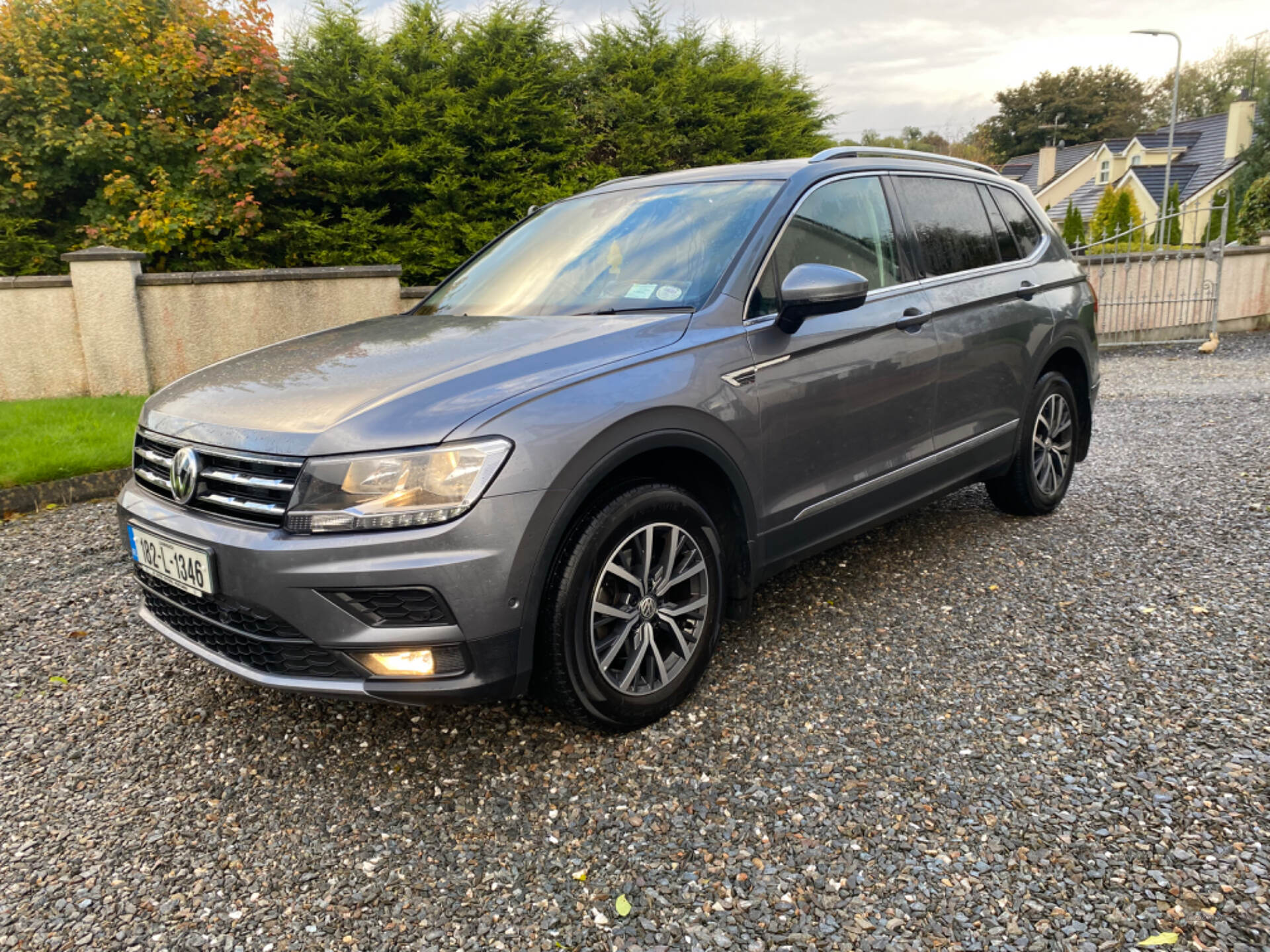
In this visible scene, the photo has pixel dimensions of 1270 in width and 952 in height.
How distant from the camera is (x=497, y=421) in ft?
7.97

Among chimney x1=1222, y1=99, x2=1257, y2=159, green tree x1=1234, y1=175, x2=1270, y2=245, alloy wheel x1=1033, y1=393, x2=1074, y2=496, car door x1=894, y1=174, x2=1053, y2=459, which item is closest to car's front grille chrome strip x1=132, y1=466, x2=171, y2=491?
car door x1=894, y1=174, x2=1053, y2=459

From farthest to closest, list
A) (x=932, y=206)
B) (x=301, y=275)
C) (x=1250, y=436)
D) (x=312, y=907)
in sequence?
(x=301, y=275) → (x=1250, y=436) → (x=932, y=206) → (x=312, y=907)

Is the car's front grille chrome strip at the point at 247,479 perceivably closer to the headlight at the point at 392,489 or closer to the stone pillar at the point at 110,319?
the headlight at the point at 392,489

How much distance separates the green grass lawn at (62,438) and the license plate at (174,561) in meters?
2.76

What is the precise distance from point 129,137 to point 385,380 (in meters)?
9.89

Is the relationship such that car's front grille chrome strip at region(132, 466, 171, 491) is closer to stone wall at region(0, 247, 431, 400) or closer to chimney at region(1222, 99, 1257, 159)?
stone wall at region(0, 247, 431, 400)

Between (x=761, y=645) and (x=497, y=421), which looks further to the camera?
(x=761, y=645)

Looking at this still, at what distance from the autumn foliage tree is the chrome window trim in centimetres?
857

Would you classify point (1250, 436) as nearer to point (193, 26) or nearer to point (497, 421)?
point (497, 421)

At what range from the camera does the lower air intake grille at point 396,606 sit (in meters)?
2.36

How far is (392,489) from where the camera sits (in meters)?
2.36

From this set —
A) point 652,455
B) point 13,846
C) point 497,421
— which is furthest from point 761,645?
point 13,846

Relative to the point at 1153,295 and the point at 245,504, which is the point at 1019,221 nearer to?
the point at 245,504

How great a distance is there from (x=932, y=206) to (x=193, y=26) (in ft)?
34.6
